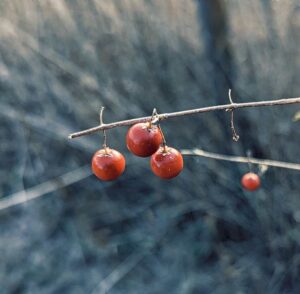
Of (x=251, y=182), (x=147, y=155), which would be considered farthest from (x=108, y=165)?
(x=251, y=182)

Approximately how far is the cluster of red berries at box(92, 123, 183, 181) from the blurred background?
1.57 metres

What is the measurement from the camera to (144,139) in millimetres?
1200

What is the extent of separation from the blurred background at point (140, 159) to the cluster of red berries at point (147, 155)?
1.57m

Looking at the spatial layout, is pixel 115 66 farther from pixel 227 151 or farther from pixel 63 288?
pixel 63 288

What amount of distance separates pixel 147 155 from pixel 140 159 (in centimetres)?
180

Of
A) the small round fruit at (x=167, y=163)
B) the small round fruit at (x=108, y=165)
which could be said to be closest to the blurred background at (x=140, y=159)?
the small round fruit at (x=108, y=165)

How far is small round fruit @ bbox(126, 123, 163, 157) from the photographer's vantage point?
120cm

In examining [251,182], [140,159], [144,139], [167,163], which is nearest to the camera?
[144,139]

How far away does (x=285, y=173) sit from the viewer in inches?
122

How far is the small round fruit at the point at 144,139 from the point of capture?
120cm

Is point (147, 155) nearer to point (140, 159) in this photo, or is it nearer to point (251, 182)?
point (251, 182)

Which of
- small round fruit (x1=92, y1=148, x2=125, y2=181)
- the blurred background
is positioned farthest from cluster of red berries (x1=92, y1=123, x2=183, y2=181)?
the blurred background

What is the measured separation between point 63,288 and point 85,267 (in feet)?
0.73

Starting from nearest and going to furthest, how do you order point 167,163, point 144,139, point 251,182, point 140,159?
point 144,139 → point 167,163 → point 251,182 → point 140,159
